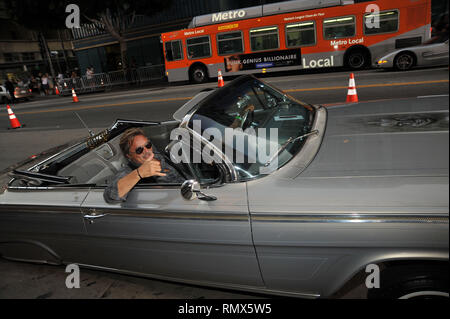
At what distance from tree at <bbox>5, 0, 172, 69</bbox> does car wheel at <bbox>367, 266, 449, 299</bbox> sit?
23.0 m

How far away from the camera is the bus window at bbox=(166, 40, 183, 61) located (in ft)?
58.9

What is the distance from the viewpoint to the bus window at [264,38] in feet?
51.3

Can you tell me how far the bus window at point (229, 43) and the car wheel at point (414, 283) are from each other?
52.0 feet

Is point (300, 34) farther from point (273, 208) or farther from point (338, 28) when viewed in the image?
point (273, 208)

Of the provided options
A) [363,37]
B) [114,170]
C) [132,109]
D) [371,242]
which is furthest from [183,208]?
[363,37]

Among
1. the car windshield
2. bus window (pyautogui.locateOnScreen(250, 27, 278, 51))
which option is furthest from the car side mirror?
bus window (pyautogui.locateOnScreen(250, 27, 278, 51))

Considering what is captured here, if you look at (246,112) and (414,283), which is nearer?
(414,283)

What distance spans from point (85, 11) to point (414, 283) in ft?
78.0

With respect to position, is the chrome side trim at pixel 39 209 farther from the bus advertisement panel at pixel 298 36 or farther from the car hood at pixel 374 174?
the bus advertisement panel at pixel 298 36

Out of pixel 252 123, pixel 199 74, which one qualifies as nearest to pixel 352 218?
pixel 252 123

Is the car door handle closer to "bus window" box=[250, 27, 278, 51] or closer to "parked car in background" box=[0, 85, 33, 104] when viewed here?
"bus window" box=[250, 27, 278, 51]

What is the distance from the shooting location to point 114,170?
299 cm

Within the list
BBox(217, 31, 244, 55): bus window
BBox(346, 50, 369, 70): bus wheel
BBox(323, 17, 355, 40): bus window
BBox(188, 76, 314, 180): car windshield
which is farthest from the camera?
BBox(217, 31, 244, 55): bus window

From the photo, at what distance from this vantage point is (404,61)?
11727mm
